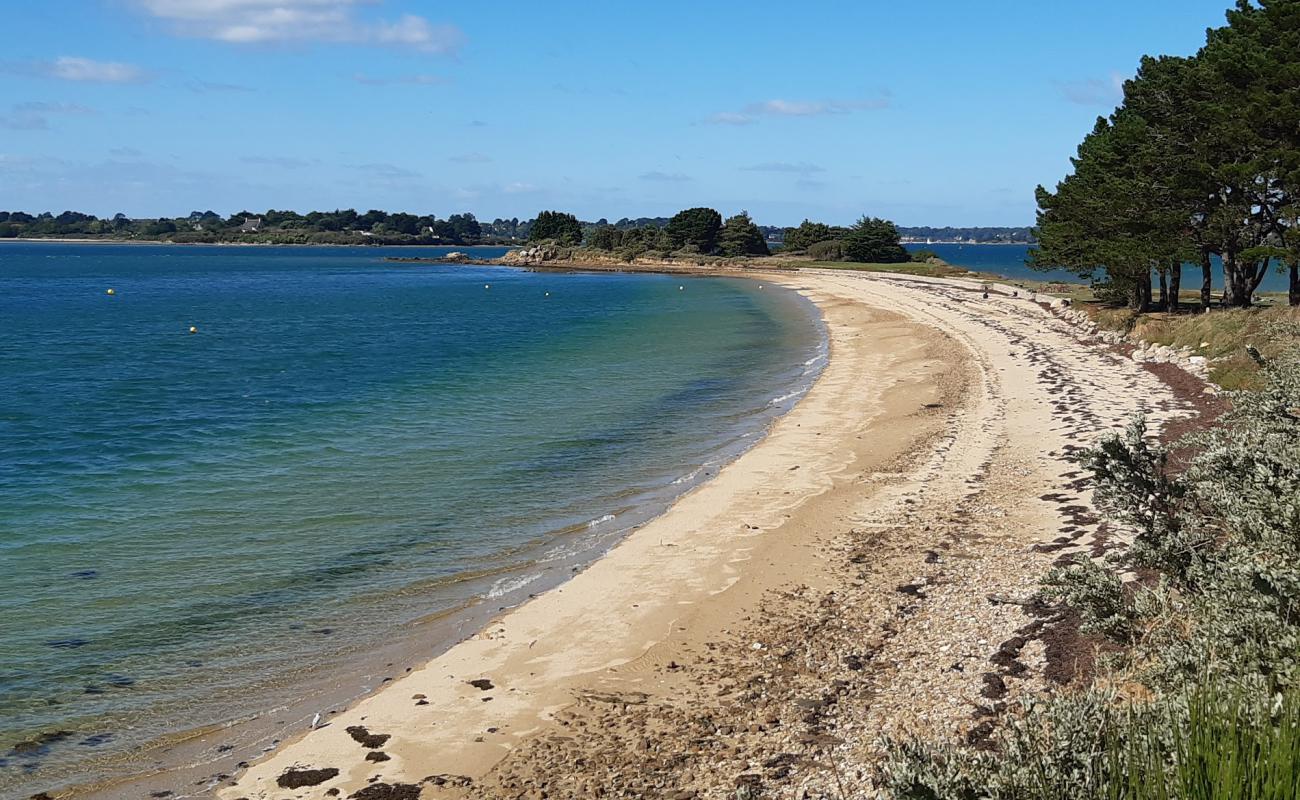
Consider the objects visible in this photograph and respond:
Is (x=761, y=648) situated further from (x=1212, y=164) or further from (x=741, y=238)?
(x=741, y=238)

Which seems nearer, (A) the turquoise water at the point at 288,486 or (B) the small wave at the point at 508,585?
(A) the turquoise water at the point at 288,486

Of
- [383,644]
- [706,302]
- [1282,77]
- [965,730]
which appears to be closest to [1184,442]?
[965,730]

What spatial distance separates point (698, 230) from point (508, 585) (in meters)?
131

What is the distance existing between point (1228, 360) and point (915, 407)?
26.7 ft

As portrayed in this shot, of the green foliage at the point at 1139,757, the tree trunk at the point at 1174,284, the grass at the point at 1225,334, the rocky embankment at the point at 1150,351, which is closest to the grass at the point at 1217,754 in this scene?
the green foliage at the point at 1139,757

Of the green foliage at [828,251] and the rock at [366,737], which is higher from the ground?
the green foliage at [828,251]

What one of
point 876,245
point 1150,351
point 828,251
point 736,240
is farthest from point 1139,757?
point 736,240

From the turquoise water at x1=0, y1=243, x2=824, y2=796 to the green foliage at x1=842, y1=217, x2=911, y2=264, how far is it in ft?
221

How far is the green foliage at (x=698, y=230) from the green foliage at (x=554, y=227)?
92.8 ft

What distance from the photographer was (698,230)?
142750 millimetres

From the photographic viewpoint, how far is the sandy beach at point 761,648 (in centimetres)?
911

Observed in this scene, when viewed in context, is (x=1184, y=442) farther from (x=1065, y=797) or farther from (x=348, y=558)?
(x=348, y=558)

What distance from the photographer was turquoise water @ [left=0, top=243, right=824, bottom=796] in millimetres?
12273

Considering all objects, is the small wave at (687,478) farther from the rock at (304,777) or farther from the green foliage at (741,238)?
the green foliage at (741,238)
